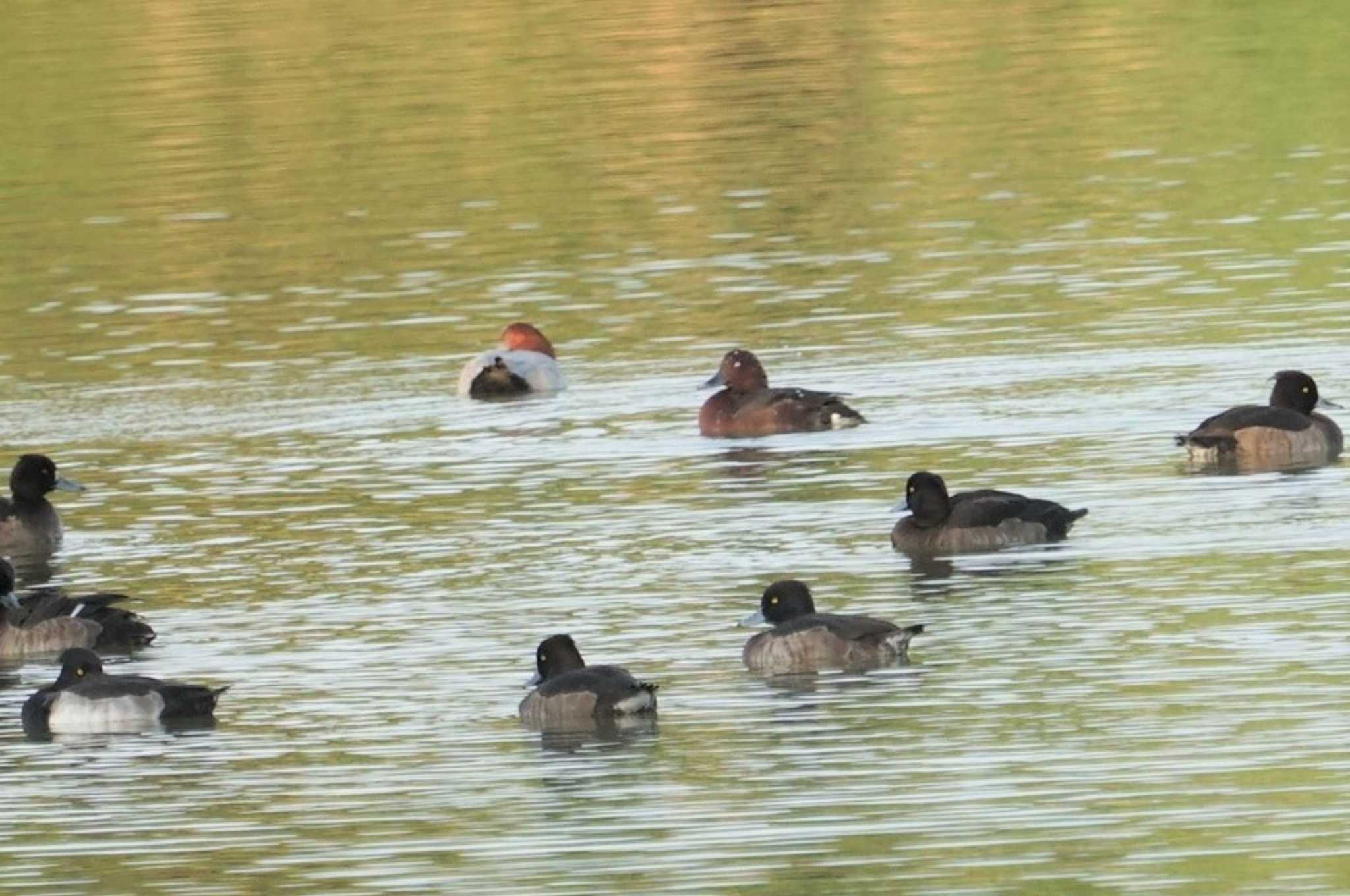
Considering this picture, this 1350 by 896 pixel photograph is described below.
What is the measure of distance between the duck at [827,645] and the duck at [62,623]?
4.23m

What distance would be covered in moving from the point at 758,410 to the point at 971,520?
5.71 m

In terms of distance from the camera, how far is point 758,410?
27969 millimetres

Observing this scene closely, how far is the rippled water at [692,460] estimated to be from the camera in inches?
623

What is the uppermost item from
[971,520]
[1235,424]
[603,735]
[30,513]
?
[30,513]

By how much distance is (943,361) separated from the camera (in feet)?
98.0

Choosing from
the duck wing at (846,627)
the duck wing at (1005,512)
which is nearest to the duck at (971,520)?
the duck wing at (1005,512)

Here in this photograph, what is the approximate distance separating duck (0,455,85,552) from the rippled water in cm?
44

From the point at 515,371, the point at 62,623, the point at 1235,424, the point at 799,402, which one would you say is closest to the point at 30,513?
the point at 62,623

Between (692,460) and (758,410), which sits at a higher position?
(758,410)

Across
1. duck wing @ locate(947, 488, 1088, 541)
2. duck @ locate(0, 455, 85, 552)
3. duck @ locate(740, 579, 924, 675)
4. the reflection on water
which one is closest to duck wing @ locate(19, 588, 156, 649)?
duck @ locate(0, 455, 85, 552)

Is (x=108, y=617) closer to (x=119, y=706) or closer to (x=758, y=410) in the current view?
Result: (x=119, y=706)

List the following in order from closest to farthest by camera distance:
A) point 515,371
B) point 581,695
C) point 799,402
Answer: point 581,695 → point 799,402 → point 515,371

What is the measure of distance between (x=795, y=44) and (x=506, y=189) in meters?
17.0

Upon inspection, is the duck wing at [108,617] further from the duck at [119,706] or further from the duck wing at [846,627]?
the duck wing at [846,627]
